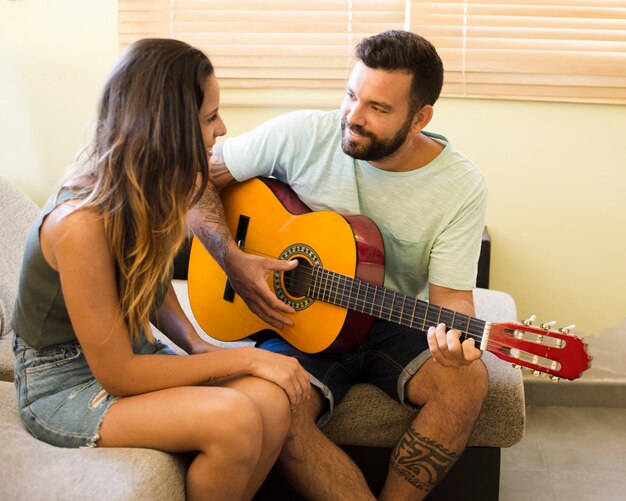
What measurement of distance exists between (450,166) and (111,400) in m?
0.94

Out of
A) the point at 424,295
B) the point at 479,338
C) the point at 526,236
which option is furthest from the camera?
the point at 526,236

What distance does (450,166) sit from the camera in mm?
2018

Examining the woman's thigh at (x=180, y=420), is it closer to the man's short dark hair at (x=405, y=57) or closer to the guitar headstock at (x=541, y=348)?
the guitar headstock at (x=541, y=348)

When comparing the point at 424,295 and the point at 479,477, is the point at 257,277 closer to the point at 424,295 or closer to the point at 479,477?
the point at 424,295

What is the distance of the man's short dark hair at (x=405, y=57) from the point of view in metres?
1.94

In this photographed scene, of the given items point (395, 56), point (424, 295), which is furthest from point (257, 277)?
point (395, 56)

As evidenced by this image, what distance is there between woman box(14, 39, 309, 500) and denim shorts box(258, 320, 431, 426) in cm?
29

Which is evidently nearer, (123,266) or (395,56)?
(123,266)

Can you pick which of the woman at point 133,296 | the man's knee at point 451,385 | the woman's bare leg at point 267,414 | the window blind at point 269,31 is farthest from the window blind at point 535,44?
the woman's bare leg at point 267,414

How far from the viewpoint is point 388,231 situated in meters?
2.02

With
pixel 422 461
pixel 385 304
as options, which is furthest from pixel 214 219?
pixel 422 461

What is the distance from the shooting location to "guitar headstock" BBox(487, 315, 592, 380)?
164 cm

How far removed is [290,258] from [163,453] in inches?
24.1

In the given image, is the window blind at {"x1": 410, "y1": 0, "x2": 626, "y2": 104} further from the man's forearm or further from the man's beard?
the man's forearm
